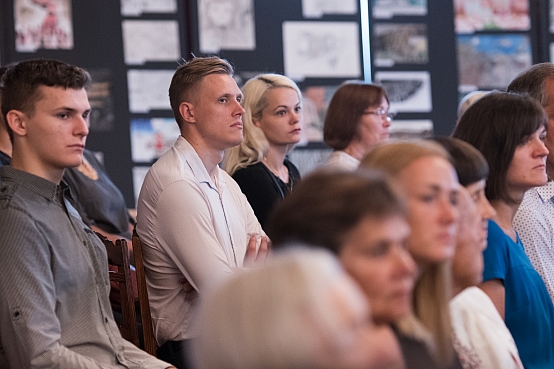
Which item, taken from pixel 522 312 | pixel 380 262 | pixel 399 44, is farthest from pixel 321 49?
pixel 380 262

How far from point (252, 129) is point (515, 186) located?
1704 millimetres

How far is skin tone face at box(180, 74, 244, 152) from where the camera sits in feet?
10.3

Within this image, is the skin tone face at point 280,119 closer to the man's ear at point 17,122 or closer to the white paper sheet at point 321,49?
the white paper sheet at point 321,49

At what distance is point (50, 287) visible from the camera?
7.50 ft

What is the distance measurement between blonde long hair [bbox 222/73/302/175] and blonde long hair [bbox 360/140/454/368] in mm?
2058

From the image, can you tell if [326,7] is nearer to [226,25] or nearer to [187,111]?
[226,25]

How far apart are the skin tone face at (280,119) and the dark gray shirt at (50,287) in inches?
62.9

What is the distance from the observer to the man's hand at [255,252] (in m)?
2.89

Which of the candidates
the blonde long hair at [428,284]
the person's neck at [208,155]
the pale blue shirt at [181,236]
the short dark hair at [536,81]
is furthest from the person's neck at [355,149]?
the blonde long hair at [428,284]

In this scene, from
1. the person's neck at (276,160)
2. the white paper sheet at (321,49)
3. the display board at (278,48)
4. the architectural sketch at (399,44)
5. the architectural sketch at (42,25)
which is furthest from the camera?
the architectural sketch at (399,44)

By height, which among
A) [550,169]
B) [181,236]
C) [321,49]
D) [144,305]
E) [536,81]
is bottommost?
[144,305]

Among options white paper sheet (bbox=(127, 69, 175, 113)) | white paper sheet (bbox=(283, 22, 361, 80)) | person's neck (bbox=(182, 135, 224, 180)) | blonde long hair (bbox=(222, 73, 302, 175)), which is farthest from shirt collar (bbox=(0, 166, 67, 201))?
white paper sheet (bbox=(283, 22, 361, 80))

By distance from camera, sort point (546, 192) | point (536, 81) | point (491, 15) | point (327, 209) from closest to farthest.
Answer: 1. point (327, 209)
2. point (546, 192)
3. point (536, 81)
4. point (491, 15)

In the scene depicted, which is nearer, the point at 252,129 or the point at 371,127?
the point at 252,129
